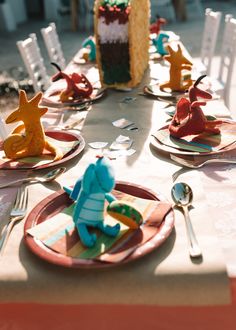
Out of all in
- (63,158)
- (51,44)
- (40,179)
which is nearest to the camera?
(40,179)

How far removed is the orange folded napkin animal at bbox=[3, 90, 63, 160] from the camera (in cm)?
111

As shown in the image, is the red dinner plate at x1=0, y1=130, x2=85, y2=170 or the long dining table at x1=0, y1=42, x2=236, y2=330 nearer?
the long dining table at x1=0, y1=42, x2=236, y2=330

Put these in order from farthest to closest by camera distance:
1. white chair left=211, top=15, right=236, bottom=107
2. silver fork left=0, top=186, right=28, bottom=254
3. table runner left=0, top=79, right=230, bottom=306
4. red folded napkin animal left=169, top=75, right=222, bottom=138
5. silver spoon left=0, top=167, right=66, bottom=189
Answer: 1. white chair left=211, top=15, right=236, bottom=107
2. red folded napkin animal left=169, top=75, right=222, bottom=138
3. silver spoon left=0, top=167, right=66, bottom=189
4. silver fork left=0, top=186, right=28, bottom=254
5. table runner left=0, top=79, right=230, bottom=306

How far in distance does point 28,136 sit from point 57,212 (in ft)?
1.14

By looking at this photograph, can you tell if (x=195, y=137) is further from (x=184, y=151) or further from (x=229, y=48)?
(x=229, y=48)

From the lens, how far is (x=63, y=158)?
1.12 metres

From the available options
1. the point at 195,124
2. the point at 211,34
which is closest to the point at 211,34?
the point at 211,34

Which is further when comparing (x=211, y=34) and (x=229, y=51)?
(x=211, y=34)

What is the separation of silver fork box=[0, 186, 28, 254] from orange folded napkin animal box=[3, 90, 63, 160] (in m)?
0.16

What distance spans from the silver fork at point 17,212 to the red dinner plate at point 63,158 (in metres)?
0.10

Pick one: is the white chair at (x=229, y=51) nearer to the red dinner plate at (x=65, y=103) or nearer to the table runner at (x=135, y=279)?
the red dinner plate at (x=65, y=103)

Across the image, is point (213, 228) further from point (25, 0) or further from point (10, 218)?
point (25, 0)

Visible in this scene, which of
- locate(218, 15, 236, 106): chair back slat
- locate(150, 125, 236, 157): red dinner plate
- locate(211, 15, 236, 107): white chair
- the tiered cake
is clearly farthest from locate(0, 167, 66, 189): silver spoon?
locate(218, 15, 236, 106): chair back slat

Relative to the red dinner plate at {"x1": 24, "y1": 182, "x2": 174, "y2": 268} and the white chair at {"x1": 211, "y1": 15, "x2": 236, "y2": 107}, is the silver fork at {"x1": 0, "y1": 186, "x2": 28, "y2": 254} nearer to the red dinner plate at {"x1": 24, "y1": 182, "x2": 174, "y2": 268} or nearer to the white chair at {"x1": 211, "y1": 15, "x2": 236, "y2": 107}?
the red dinner plate at {"x1": 24, "y1": 182, "x2": 174, "y2": 268}
